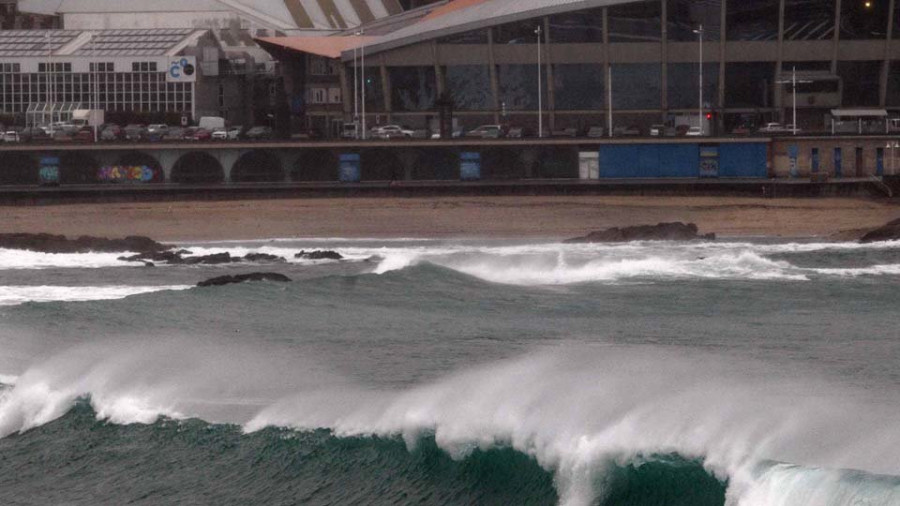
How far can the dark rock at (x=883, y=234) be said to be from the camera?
6612 centimetres

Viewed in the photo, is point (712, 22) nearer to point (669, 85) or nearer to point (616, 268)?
point (669, 85)

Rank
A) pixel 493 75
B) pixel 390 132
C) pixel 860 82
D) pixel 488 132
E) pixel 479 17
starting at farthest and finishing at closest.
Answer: pixel 479 17 → pixel 493 75 → pixel 860 82 → pixel 390 132 → pixel 488 132

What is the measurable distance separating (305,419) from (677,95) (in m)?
78.9

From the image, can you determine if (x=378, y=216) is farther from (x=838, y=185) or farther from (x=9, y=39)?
(x=9, y=39)

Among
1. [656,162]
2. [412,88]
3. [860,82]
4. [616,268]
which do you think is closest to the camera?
[616,268]

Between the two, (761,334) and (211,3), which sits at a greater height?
(211,3)

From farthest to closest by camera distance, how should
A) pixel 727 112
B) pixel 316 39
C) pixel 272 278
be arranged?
pixel 316 39, pixel 727 112, pixel 272 278

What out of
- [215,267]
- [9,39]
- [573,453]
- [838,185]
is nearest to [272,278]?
[215,267]

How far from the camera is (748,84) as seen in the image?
99938 millimetres

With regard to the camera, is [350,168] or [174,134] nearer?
[350,168]

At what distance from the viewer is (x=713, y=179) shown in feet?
277

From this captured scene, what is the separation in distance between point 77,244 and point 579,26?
4048cm

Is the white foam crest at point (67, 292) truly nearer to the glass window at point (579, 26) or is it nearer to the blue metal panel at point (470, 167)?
the blue metal panel at point (470, 167)

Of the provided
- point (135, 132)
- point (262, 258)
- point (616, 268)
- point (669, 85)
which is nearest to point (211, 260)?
point (262, 258)
